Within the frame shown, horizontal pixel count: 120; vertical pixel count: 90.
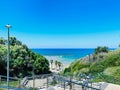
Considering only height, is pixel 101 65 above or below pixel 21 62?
below

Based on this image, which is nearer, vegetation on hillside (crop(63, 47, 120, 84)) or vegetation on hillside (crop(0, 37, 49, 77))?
vegetation on hillside (crop(63, 47, 120, 84))

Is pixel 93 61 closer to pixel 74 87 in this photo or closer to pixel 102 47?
pixel 102 47

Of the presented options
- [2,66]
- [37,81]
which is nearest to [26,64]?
[2,66]

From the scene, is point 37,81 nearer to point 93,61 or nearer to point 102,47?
point 93,61

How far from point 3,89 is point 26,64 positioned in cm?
1940

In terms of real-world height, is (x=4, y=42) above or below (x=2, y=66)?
above

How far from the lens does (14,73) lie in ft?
120

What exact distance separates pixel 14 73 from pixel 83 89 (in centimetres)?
2099

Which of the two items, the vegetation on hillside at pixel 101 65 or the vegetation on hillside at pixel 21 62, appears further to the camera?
the vegetation on hillside at pixel 21 62

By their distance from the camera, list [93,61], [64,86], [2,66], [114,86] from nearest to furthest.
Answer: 1. [64,86]
2. [114,86]
3. [2,66]
4. [93,61]

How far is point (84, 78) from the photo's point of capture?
Answer: 21.3 m

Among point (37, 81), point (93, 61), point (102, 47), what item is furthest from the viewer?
point (102, 47)

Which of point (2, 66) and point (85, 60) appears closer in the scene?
point (2, 66)

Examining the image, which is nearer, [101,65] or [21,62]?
[21,62]
